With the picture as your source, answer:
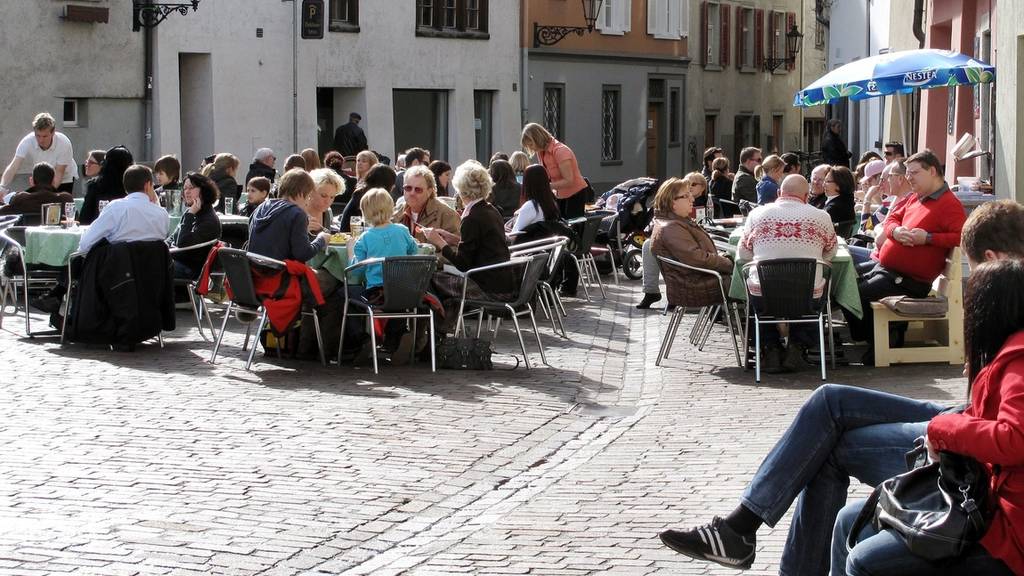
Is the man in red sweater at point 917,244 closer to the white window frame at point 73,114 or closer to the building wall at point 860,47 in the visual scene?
the white window frame at point 73,114

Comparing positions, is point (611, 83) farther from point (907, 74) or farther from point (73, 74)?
point (907, 74)

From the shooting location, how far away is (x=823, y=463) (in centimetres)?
561

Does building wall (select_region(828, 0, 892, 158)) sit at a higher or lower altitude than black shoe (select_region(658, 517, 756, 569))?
higher

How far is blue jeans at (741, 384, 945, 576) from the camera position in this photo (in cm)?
554

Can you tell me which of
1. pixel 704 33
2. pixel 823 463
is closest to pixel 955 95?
pixel 823 463

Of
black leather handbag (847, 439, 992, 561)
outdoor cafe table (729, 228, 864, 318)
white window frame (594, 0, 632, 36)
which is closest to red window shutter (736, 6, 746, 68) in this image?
white window frame (594, 0, 632, 36)

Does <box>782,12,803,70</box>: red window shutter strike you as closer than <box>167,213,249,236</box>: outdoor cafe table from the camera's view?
No

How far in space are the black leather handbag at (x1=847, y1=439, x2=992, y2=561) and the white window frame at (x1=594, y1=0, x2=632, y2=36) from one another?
127 feet

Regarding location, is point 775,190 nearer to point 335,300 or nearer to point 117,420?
point 335,300

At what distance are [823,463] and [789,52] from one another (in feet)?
167

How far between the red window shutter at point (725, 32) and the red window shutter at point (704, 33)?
3.95ft

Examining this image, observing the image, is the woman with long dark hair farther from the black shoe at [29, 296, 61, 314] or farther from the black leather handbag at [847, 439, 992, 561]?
the black leather handbag at [847, 439, 992, 561]

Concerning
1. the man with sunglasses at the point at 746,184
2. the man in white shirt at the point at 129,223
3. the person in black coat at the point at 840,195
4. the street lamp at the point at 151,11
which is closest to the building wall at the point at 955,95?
the man with sunglasses at the point at 746,184

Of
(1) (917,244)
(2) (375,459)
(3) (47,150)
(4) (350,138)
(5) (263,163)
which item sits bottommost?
(2) (375,459)
